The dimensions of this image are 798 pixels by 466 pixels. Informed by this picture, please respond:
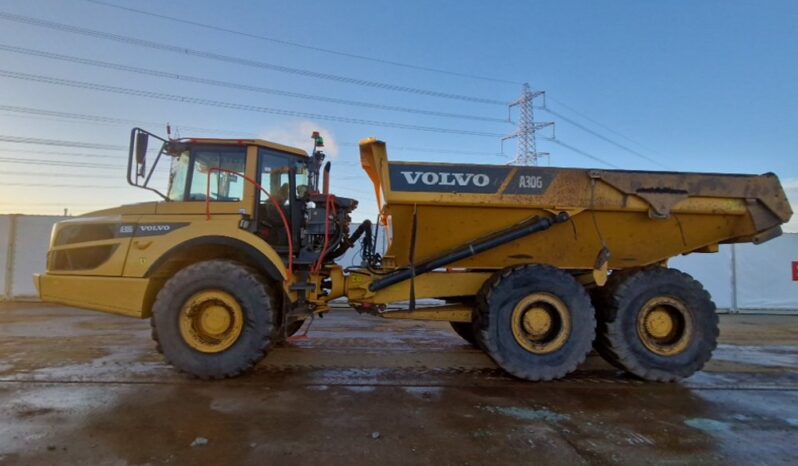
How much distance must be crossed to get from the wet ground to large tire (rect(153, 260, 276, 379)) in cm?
24

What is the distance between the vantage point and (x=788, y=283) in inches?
509

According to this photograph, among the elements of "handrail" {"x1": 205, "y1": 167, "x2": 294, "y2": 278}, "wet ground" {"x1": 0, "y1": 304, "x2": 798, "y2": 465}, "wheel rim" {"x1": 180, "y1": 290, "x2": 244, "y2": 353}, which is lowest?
"wet ground" {"x1": 0, "y1": 304, "x2": 798, "y2": 465}

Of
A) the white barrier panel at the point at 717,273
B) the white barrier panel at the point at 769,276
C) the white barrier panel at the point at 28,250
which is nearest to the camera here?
the white barrier panel at the point at 769,276

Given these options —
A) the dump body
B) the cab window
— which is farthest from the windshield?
the dump body

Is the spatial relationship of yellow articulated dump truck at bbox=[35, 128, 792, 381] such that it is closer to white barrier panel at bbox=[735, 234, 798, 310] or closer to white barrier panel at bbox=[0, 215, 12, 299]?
white barrier panel at bbox=[735, 234, 798, 310]

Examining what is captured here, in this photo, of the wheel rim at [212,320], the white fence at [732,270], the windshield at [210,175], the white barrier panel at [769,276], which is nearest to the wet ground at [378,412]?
the wheel rim at [212,320]

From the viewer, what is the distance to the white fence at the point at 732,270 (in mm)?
12930

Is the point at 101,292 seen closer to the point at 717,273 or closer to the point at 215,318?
the point at 215,318

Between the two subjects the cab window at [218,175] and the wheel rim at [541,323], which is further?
the cab window at [218,175]

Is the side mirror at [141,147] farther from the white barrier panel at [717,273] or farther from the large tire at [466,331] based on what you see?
the white barrier panel at [717,273]

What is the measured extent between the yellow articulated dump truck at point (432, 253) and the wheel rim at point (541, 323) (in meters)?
0.02

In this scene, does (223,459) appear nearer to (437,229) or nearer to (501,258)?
(437,229)

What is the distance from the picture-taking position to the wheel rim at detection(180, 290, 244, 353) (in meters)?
4.97

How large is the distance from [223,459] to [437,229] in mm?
3231
